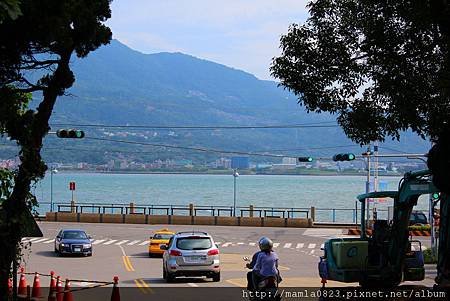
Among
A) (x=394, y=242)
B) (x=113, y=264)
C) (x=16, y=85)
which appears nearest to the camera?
(x=394, y=242)

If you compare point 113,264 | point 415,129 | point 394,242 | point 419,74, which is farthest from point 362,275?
point 113,264

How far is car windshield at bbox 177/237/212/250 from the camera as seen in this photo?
27672 millimetres

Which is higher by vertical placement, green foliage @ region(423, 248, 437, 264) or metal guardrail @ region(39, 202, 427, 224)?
metal guardrail @ region(39, 202, 427, 224)

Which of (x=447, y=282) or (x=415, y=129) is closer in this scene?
(x=447, y=282)

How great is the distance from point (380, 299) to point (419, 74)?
3847mm

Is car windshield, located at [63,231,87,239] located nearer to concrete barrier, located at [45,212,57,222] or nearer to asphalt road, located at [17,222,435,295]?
asphalt road, located at [17,222,435,295]

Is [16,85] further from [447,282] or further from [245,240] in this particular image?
[245,240]

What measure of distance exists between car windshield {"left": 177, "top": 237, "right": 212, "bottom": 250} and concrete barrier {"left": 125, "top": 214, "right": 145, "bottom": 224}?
42055mm

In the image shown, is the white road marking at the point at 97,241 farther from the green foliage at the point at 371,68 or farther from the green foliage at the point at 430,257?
the green foliage at the point at 371,68

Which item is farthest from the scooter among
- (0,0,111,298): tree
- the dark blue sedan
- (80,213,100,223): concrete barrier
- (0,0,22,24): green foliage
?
(80,213,100,223): concrete barrier

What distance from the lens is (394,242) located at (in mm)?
16031

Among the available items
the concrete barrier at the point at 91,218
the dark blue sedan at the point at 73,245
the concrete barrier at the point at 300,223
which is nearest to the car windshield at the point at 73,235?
the dark blue sedan at the point at 73,245

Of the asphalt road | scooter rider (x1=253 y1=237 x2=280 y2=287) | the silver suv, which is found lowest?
the asphalt road

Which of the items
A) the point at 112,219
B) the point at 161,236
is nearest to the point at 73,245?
the point at 161,236
